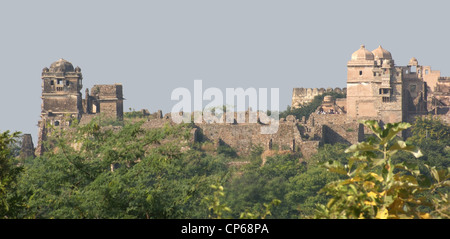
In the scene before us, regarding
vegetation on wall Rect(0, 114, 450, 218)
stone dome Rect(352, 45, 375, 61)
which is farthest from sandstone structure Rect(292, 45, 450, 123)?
vegetation on wall Rect(0, 114, 450, 218)

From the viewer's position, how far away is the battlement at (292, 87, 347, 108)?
64625mm

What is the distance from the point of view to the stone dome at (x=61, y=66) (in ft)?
190

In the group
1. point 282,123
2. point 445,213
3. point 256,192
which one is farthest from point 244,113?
point 445,213

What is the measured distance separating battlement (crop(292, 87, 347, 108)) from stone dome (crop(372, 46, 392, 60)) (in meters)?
5.50

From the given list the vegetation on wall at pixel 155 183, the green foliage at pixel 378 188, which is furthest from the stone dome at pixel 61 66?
the green foliage at pixel 378 188

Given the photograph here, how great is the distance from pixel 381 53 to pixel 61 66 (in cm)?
1957

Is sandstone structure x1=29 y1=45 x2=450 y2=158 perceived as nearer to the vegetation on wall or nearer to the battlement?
the battlement

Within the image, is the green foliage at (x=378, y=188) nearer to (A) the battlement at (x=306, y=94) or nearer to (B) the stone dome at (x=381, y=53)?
(B) the stone dome at (x=381, y=53)

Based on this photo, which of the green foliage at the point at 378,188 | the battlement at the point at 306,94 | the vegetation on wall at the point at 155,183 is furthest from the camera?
the battlement at the point at 306,94

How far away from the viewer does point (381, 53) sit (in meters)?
58.9

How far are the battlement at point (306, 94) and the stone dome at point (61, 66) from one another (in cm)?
1555

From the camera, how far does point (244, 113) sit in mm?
50594

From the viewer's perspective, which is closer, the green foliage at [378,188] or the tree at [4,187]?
the green foliage at [378,188]
